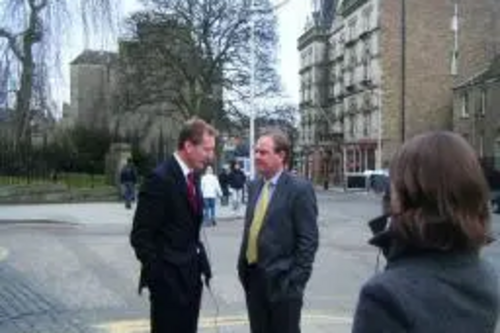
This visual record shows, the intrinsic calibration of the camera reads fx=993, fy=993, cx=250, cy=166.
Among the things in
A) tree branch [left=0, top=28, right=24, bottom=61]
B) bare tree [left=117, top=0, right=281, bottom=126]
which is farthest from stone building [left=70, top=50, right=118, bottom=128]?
tree branch [left=0, top=28, right=24, bottom=61]

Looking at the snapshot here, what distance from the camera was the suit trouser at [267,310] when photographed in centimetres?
596

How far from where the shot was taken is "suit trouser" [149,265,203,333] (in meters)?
5.76

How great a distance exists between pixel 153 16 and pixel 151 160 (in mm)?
13555

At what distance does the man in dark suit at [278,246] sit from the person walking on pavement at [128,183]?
28.4m

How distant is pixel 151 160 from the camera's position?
49.3m

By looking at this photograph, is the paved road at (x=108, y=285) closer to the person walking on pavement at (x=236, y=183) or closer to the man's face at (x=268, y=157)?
the man's face at (x=268, y=157)

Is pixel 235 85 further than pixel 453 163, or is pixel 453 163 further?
pixel 235 85

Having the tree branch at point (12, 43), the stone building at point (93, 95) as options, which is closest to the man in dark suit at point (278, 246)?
the tree branch at point (12, 43)

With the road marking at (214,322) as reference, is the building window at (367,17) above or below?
above

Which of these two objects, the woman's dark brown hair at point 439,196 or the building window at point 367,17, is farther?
the building window at point 367,17

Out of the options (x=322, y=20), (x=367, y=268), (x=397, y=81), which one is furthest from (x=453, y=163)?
(x=397, y=81)

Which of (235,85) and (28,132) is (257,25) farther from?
(28,132)

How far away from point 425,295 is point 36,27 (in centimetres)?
1735

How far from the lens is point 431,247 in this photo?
2.50 metres
